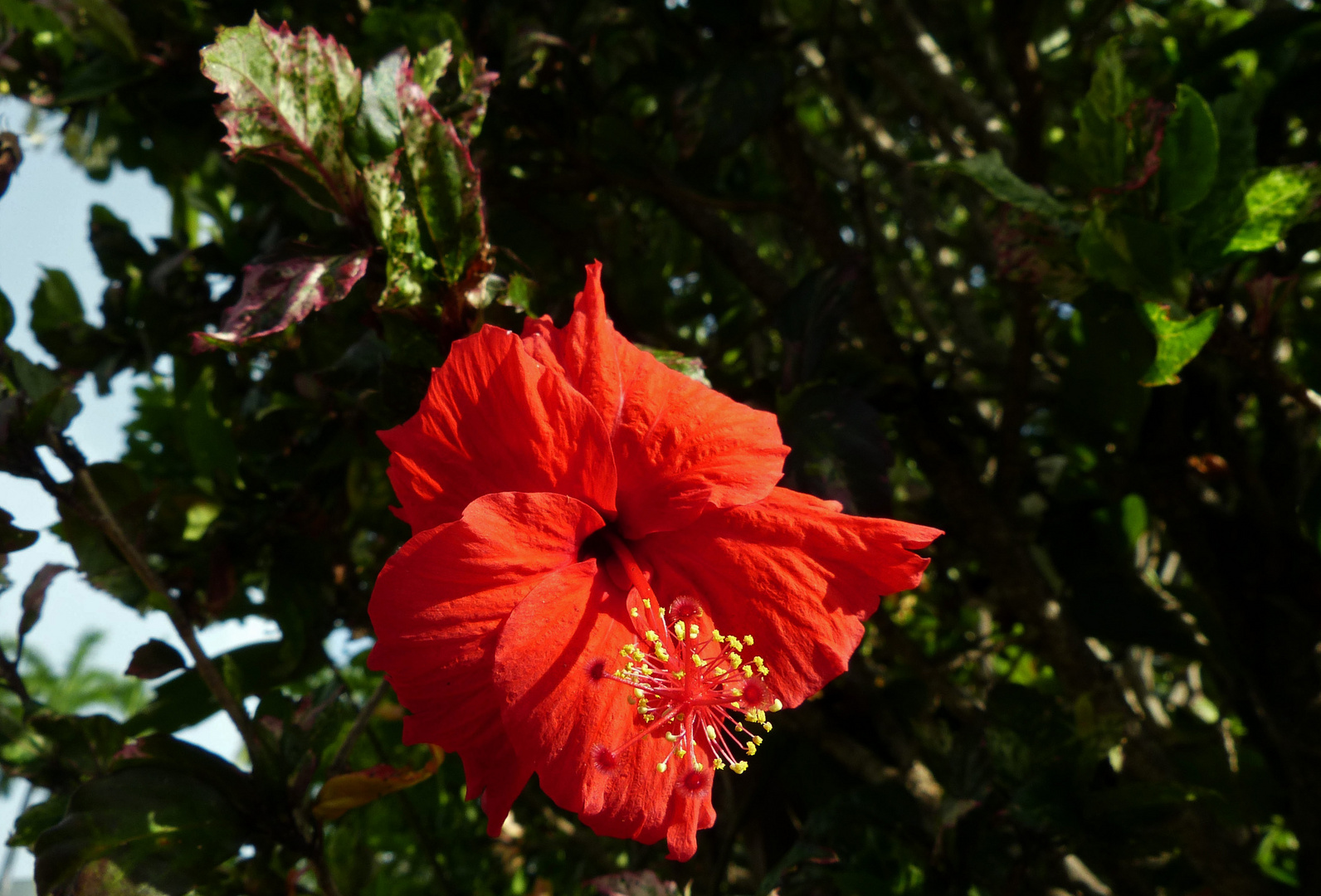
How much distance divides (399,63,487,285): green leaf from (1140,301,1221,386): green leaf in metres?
0.77

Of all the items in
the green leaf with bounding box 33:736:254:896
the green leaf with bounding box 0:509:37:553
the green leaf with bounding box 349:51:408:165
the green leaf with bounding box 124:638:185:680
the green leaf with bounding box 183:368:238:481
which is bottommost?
the green leaf with bounding box 33:736:254:896

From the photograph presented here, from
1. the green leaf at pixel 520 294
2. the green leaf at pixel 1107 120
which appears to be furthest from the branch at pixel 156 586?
the green leaf at pixel 1107 120

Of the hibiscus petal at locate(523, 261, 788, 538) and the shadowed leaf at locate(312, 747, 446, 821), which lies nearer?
the hibiscus petal at locate(523, 261, 788, 538)

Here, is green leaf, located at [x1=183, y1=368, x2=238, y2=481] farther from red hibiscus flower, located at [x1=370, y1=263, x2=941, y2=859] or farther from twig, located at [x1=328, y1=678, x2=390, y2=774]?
red hibiscus flower, located at [x1=370, y1=263, x2=941, y2=859]

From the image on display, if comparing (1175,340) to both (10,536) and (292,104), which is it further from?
(10,536)

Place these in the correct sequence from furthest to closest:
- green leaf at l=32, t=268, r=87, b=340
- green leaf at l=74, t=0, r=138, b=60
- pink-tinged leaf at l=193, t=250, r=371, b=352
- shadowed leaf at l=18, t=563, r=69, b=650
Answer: green leaf at l=32, t=268, r=87, b=340, green leaf at l=74, t=0, r=138, b=60, shadowed leaf at l=18, t=563, r=69, b=650, pink-tinged leaf at l=193, t=250, r=371, b=352

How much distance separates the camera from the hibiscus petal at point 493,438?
0.72m

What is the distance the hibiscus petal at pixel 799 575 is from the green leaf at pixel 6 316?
96 centimetres

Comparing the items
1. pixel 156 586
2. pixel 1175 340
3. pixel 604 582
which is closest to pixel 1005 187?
pixel 1175 340

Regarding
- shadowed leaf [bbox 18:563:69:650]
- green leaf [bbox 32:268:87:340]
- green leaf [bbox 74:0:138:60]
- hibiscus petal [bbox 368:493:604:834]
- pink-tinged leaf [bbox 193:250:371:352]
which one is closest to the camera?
hibiscus petal [bbox 368:493:604:834]

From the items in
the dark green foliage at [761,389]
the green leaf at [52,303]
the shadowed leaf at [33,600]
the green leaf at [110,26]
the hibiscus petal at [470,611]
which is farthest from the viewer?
the green leaf at [52,303]

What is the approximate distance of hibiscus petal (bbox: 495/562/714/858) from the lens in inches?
28.2

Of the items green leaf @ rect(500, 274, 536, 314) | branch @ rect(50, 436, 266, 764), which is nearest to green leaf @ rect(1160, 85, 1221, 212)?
green leaf @ rect(500, 274, 536, 314)

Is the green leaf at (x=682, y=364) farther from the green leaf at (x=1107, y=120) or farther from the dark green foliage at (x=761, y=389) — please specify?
the green leaf at (x=1107, y=120)
